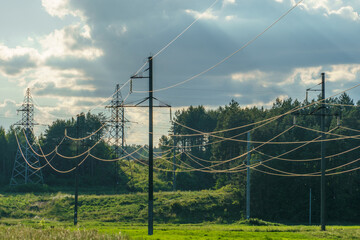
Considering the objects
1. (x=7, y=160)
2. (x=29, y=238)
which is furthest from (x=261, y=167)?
(x=7, y=160)

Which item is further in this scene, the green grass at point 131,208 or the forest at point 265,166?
the forest at point 265,166

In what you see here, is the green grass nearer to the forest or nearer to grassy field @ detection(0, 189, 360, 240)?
grassy field @ detection(0, 189, 360, 240)

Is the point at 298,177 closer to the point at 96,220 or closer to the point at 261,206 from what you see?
the point at 261,206

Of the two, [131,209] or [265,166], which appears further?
[265,166]

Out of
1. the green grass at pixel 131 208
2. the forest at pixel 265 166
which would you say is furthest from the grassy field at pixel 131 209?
the forest at pixel 265 166

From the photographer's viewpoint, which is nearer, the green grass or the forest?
the green grass

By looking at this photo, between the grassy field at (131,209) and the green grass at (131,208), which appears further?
the green grass at (131,208)

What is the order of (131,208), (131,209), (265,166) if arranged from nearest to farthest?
(131,209), (131,208), (265,166)

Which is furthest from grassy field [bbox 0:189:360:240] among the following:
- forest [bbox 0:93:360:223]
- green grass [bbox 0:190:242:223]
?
forest [bbox 0:93:360:223]

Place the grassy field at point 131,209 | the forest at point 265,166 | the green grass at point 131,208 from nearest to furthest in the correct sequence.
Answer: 1. the grassy field at point 131,209
2. the green grass at point 131,208
3. the forest at point 265,166

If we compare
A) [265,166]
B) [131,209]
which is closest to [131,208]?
[131,209]

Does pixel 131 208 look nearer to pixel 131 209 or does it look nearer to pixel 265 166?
pixel 131 209

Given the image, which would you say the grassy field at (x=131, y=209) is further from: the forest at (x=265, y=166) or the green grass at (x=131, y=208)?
the forest at (x=265, y=166)

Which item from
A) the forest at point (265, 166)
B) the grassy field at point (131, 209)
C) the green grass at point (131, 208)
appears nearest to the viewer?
the grassy field at point (131, 209)
